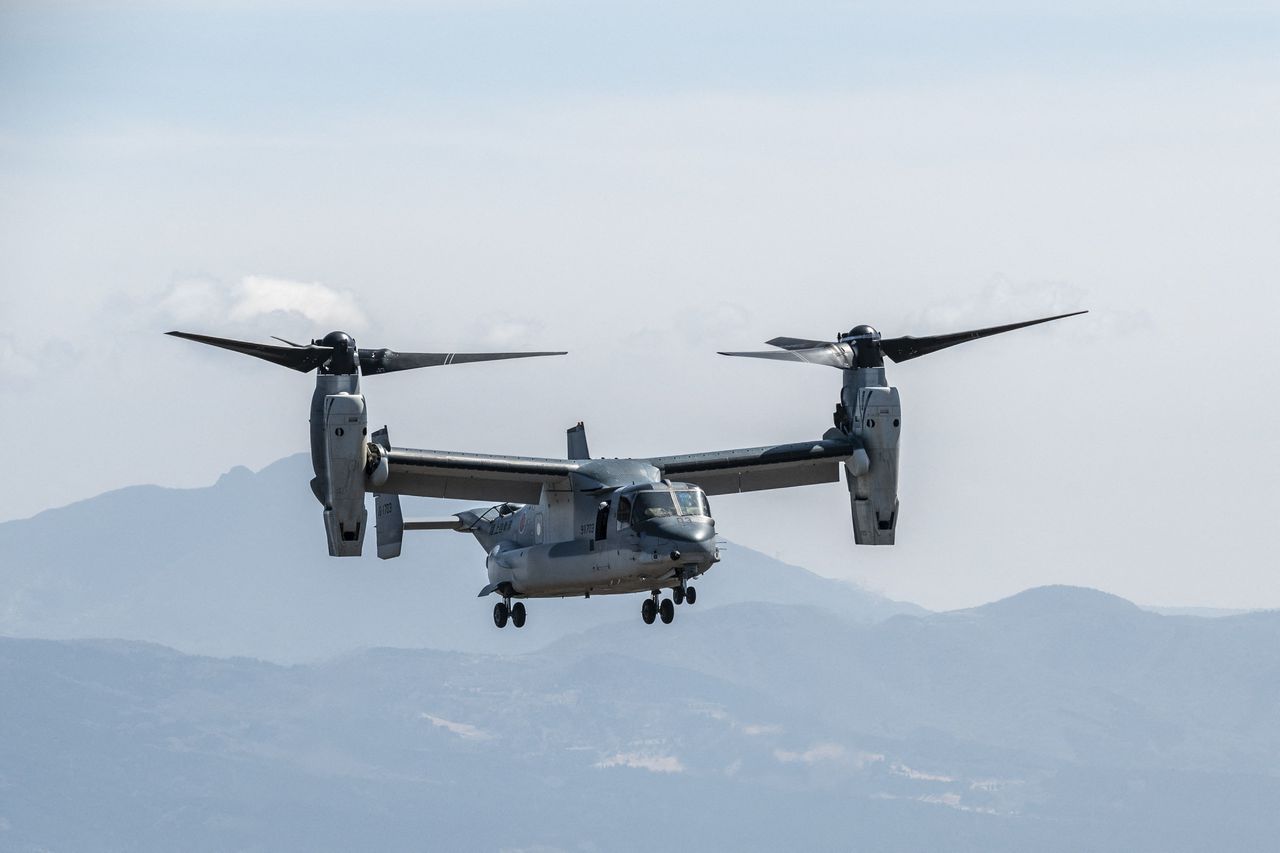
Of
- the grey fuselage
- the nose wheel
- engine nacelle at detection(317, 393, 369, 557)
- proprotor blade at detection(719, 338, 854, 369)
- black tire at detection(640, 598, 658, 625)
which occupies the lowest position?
the nose wheel

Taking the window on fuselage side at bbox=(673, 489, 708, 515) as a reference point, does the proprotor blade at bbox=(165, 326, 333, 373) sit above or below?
above

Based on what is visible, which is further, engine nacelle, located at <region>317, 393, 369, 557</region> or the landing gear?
the landing gear

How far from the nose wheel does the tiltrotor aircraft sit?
0.26ft

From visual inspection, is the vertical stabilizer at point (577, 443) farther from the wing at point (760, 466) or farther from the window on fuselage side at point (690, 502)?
the window on fuselage side at point (690, 502)

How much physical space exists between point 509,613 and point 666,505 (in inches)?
343

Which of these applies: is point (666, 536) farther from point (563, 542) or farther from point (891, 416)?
point (891, 416)

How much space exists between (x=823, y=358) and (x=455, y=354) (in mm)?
11697

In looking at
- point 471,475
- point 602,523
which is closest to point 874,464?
point 602,523

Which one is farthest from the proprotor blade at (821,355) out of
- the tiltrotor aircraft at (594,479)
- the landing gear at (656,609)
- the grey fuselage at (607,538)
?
the landing gear at (656,609)

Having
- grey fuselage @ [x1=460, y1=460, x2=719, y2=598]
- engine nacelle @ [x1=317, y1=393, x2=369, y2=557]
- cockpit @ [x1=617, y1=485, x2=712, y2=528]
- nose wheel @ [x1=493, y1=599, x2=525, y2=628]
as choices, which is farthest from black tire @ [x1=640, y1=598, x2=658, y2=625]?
engine nacelle @ [x1=317, y1=393, x2=369, y2=557]

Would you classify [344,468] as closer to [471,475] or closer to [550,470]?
[471,475]

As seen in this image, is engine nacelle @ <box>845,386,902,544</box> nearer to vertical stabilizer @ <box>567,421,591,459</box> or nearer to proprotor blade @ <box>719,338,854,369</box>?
proprotor blade @ <box>719,338,854,369</box>

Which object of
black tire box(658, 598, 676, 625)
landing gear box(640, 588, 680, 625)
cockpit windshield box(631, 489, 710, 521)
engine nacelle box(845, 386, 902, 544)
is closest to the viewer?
cockpit windshield box(631, 489, 710, 521)

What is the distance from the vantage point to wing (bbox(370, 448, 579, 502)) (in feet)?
183
